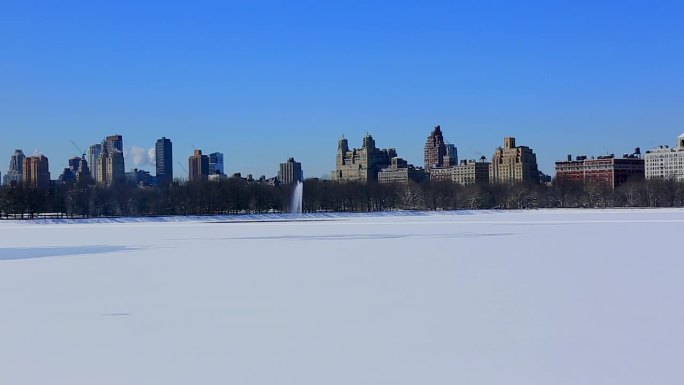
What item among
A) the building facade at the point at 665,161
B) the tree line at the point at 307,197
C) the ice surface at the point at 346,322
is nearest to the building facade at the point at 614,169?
the building facade at the point at 665,161

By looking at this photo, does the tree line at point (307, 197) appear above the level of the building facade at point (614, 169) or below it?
below

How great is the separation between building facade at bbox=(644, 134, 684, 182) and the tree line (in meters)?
57.1

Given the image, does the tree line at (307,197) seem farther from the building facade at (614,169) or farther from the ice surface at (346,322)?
the ice surface at (346,322)

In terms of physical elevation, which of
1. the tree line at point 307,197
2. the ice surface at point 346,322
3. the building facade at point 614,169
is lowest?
the ice surface at point 346,322

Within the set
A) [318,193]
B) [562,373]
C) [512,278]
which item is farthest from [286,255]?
[318,193]

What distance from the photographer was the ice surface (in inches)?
323

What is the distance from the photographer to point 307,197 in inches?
4045

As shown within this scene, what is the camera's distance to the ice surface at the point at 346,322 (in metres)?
8.20

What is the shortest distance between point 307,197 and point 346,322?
9196 centimetres

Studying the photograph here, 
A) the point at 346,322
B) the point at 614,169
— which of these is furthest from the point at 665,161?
the point at 346,322

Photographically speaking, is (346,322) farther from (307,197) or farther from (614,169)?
(614,169)

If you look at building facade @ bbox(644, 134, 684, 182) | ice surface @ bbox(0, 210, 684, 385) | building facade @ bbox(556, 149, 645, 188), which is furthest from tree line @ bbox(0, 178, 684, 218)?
ice surface @ bbox(0, 210, 684, 385)

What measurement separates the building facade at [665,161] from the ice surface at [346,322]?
575ft

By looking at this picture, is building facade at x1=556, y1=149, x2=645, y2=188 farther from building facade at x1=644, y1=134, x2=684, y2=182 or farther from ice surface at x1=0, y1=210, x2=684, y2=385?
ice surface at x1=0, y1=210, x2=684, y2=385
